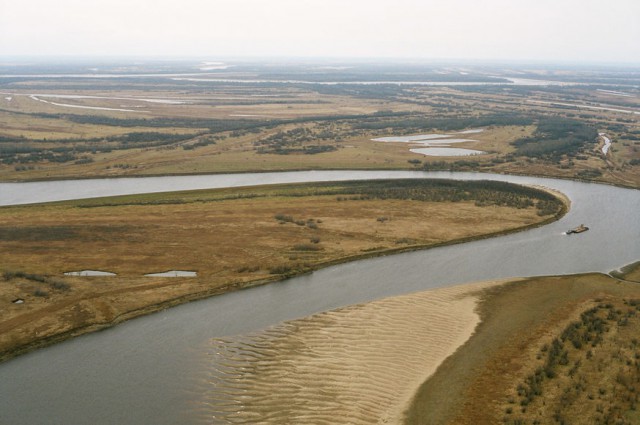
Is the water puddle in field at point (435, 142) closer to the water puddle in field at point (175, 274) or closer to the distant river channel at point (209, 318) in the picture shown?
the distant river channel at point (209, 318)

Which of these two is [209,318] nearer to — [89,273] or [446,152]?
[89,273]

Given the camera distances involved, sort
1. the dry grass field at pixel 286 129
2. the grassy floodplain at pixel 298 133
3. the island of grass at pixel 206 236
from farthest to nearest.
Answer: the grassy floodplain at pixel 298 133 < the dry grass field at pixel 286 129 < the island of grass at pixel 206 236

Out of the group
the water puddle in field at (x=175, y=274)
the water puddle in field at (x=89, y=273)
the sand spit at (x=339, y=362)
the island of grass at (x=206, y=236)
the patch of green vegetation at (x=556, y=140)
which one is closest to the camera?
the sand spit at (x=339, y=362)

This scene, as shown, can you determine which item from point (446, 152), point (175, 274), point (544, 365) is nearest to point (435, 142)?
point (446, 152)

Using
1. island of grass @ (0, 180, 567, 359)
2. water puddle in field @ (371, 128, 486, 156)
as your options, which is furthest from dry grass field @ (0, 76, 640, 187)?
island of grass @ (0, 180, 567, 359)

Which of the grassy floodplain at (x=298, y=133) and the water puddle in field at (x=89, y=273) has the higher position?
the grassy floodplain at (x=298, y=133)

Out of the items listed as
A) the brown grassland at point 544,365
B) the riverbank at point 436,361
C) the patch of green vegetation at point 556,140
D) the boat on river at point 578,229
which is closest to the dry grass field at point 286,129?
the patch of green vegetation at point 556,140
